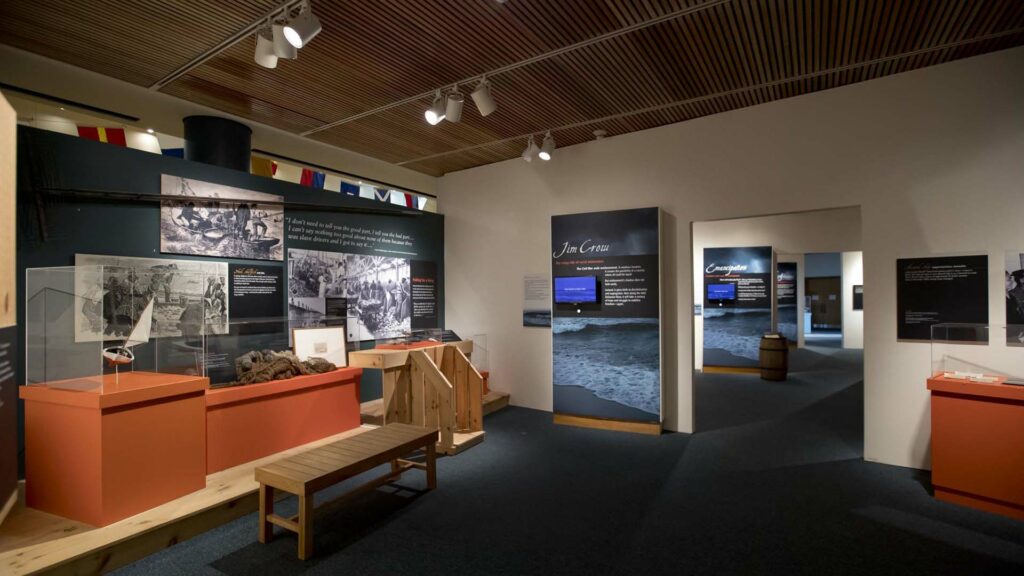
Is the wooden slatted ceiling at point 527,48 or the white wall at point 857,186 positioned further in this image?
the white wall at point 857,186

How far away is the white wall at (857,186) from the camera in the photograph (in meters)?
4.04

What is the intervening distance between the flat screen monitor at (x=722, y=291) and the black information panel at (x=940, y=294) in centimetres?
568

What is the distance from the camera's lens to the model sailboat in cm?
325

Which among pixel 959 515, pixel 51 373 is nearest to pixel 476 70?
pixel 51 373

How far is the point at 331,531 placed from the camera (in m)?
3.20

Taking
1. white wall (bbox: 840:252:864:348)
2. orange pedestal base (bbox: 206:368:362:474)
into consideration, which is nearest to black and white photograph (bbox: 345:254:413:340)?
orange pedestal base (bbox: 206:368:362:474)

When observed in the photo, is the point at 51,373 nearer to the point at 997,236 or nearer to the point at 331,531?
the point at 331,531

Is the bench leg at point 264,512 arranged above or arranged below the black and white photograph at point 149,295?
below

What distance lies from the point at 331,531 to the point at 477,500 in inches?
42.0

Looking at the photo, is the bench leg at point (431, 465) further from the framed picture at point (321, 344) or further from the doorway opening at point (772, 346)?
the doorway opening at point (772, 346)

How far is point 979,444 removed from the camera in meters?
3.50

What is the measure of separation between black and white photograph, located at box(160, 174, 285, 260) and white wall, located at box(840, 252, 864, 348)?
1492 cm

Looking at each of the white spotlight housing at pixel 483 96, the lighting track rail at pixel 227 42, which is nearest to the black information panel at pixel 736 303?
the white spotlight housing at pixel 483 96

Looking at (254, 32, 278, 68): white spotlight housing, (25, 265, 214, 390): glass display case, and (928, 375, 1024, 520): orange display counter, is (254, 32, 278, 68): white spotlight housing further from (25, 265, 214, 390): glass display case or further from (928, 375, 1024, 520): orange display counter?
(928, 375, 1024, 520): orange display counter
